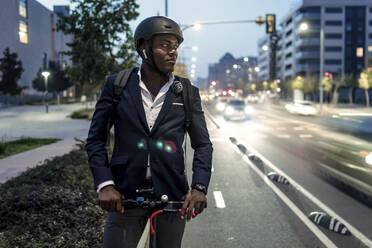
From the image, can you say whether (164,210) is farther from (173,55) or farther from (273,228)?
(273,228)

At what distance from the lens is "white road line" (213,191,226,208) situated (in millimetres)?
7023

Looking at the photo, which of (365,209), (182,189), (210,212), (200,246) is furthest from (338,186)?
(182,189)

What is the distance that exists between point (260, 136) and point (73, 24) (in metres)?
9.77

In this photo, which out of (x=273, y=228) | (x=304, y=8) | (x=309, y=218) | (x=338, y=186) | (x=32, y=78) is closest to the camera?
(x=273, y=228)

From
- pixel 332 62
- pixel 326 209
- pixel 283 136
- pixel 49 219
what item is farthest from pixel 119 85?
pixel 332 62

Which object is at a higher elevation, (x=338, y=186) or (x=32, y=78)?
(x=32, y=78)

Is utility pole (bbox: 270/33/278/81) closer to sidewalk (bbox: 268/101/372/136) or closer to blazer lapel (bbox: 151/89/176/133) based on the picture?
sidewalk (bbox: 268/101/372/136)

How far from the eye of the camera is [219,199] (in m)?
7.47

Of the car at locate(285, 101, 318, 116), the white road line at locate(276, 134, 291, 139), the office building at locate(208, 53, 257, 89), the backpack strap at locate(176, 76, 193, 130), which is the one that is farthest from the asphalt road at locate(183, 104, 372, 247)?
the car at locate(285, 101, 318, 116)

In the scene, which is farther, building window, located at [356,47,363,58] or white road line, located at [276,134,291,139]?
building window, located at [356,47,363,58]

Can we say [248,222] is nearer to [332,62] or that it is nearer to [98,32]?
[98,32]

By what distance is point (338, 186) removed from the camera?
854 cm

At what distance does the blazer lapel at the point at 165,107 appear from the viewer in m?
2.32

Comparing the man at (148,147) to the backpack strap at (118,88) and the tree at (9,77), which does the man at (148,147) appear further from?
the tree at (9,77)
